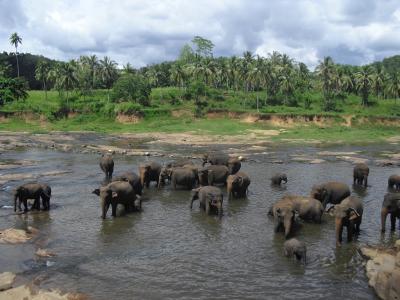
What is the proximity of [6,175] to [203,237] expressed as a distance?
1759 centimetres

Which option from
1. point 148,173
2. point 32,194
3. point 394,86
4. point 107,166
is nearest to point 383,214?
point 148,173

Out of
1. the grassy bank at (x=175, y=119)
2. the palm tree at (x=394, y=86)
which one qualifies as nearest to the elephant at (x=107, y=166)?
the grassy bank at (x=175, y=119)

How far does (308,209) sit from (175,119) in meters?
57.7

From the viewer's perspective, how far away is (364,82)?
3457 inches

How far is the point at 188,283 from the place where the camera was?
12.9 m

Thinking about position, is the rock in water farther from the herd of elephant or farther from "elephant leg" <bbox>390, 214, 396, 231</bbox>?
"elephant leg" <bbox>390, 214, 396, 231</bbox>

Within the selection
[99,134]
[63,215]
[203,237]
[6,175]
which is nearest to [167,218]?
[203,237]

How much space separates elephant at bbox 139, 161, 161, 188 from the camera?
25.3m

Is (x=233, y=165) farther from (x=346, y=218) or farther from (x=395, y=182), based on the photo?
(x=346, y=218)

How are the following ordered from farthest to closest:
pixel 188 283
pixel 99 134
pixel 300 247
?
pixel 99 134 → pixel 300 247 → pixel 188 283

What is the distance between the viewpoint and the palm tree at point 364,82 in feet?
289

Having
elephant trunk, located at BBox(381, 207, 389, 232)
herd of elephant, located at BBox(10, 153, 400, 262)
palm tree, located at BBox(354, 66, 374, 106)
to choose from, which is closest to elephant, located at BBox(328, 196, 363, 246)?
herd of elephant, located at BBox(10, 153, 400, 262)

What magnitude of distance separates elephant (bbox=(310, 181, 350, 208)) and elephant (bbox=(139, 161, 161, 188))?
8.94 m

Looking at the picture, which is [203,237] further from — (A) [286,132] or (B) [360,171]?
(A) [286,132]
